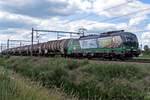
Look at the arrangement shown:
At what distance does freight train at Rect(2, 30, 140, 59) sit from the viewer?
108 feet

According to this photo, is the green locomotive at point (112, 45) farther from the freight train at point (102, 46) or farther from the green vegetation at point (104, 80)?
the green vegetation at point (104, 80)

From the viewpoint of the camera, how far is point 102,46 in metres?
36.8

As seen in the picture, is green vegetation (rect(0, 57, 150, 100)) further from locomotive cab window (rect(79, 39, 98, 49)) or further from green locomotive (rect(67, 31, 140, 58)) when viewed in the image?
locomotive cab window (rect(79, 39, 98, 49))

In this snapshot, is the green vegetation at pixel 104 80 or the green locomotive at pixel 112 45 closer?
the green vegetation at pixel 104 80

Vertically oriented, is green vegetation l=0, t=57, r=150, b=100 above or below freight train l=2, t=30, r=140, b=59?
below

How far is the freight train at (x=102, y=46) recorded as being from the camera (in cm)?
3300

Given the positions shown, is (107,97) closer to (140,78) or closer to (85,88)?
(140,78)

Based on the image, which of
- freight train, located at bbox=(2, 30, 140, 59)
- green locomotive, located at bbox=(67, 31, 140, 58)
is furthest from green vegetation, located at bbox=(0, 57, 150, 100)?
freight train, located at bbox=(2, 30, 140, 59)

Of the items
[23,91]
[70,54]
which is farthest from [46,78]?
[70,54]

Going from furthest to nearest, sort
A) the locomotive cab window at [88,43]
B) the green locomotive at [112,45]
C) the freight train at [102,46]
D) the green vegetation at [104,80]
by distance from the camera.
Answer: the locomotive cab window at [88,43]
the freight train at [102,46]
the green locomotive at [112,45]
the green vegetation at [104,80]

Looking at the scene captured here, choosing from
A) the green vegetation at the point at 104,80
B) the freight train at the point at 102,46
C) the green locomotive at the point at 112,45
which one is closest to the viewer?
the green vegetation at the point at 104,80

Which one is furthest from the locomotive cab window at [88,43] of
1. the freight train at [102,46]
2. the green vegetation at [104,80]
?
the green vegetation at [104,80]

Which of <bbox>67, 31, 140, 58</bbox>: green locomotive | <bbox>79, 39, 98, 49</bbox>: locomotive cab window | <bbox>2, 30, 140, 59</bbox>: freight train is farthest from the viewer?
<bbox>79, 39, 98, 49</bbox>: locomotive cab window

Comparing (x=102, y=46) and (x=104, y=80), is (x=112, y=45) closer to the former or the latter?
(x=102, y=46)
